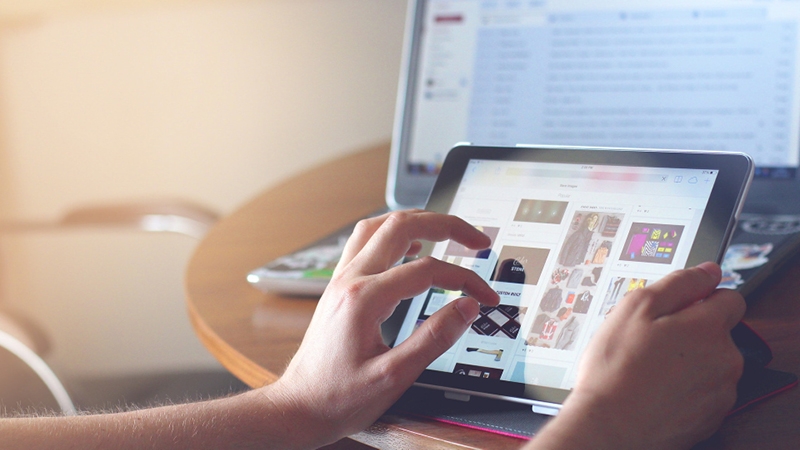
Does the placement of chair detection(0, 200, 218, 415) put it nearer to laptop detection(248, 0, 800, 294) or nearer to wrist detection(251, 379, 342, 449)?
laptop detection(248, 0, 800, 294)

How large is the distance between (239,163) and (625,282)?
1.48m

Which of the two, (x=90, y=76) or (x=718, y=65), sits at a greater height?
(x=718, y=65)

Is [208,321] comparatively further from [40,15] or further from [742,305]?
[40,15]

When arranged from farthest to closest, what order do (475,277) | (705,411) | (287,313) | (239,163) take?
1. (239,163)
2. (287,313)
3. (475,277)
4. (705,411)

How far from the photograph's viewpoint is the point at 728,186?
0.53 metres

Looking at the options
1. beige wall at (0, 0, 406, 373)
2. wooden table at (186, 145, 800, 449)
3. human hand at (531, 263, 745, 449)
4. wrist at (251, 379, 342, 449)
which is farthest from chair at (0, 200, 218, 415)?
human hand at (531, 263, 745, 449)

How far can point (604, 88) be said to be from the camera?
3.00 feet

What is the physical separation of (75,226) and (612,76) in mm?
1301

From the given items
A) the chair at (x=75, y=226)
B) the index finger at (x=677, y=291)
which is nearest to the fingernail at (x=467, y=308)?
the index finger at (x=677, y=291)

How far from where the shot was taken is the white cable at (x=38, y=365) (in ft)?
3.14

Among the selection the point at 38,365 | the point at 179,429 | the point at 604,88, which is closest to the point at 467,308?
the point at 179,429

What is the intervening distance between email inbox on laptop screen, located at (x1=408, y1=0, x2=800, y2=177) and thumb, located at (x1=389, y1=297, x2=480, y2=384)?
0.47m

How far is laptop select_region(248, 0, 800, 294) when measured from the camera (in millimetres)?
829

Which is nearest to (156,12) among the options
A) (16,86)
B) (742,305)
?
(16,86)
